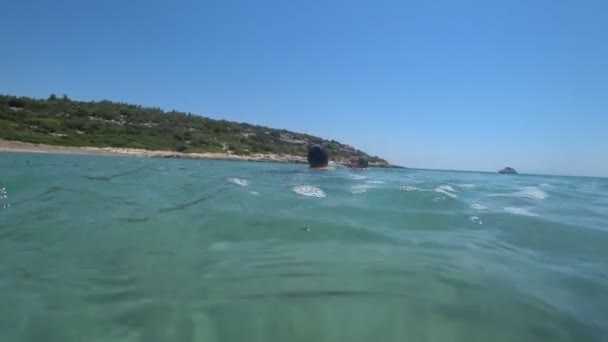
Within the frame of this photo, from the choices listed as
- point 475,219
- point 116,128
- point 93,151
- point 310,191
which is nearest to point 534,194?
point 475,219

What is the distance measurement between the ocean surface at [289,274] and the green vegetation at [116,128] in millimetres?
34966

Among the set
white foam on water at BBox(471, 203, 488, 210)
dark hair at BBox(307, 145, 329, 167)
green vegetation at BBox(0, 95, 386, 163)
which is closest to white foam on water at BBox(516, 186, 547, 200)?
white foam on water at BBox(471, 203, 488, 210)

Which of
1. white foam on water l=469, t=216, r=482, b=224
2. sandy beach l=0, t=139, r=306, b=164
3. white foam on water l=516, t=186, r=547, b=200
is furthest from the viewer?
sandy beach l=0, t=139, r=306, b=164

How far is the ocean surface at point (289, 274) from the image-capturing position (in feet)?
9.17

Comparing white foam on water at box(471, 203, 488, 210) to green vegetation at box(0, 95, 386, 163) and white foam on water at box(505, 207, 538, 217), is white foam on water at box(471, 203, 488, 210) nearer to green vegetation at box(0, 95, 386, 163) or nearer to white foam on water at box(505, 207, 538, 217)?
white foam on water at box(505, 207, 538, 217)

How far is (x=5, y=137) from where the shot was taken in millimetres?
32062

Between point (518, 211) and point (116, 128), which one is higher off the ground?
point (116, 128)

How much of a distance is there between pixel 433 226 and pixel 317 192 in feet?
13.1

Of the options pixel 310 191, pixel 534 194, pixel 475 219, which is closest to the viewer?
pixel 475 219

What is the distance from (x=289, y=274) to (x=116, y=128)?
176 feet

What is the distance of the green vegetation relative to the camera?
39594mm

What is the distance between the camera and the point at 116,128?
50906mm

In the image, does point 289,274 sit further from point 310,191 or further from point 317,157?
point 317,157

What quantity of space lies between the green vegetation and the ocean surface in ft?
115
